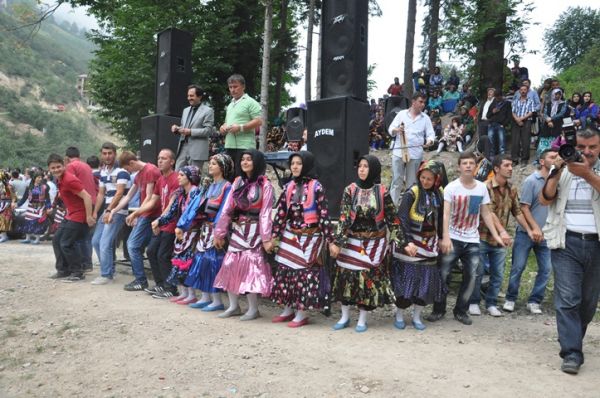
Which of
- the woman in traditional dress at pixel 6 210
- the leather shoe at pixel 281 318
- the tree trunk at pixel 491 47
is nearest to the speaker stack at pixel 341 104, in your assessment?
the leather shoe at pixel 281 318

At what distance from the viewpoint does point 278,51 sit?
1844 centimetres

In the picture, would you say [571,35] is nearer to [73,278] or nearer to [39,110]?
[73,278]

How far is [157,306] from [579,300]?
159 inches

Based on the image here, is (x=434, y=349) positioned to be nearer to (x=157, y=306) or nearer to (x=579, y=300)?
(x=579, y=300)

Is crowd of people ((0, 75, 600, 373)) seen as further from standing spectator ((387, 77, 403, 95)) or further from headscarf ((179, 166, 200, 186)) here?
standing spectator ((387, 77, 403, 95))

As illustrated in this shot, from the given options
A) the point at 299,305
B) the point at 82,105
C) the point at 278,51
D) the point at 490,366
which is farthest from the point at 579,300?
the point at 82,105

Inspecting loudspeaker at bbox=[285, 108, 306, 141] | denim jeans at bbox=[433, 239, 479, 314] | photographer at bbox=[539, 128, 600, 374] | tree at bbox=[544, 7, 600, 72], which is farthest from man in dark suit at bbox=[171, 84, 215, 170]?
tree at bbox=[544, 7, 600, 72]

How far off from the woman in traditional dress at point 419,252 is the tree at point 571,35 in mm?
33315

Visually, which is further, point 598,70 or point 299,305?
point 598,70

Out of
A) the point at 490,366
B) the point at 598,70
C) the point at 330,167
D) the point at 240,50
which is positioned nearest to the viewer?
the point at 490,366

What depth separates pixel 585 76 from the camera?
82.3 ft

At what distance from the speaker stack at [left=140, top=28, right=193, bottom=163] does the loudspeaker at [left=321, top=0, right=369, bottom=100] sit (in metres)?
3.38

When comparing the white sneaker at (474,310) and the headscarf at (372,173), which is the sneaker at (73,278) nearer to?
the headscarf at (372,173)

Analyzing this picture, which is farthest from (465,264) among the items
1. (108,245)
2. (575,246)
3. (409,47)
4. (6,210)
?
(409,47)
